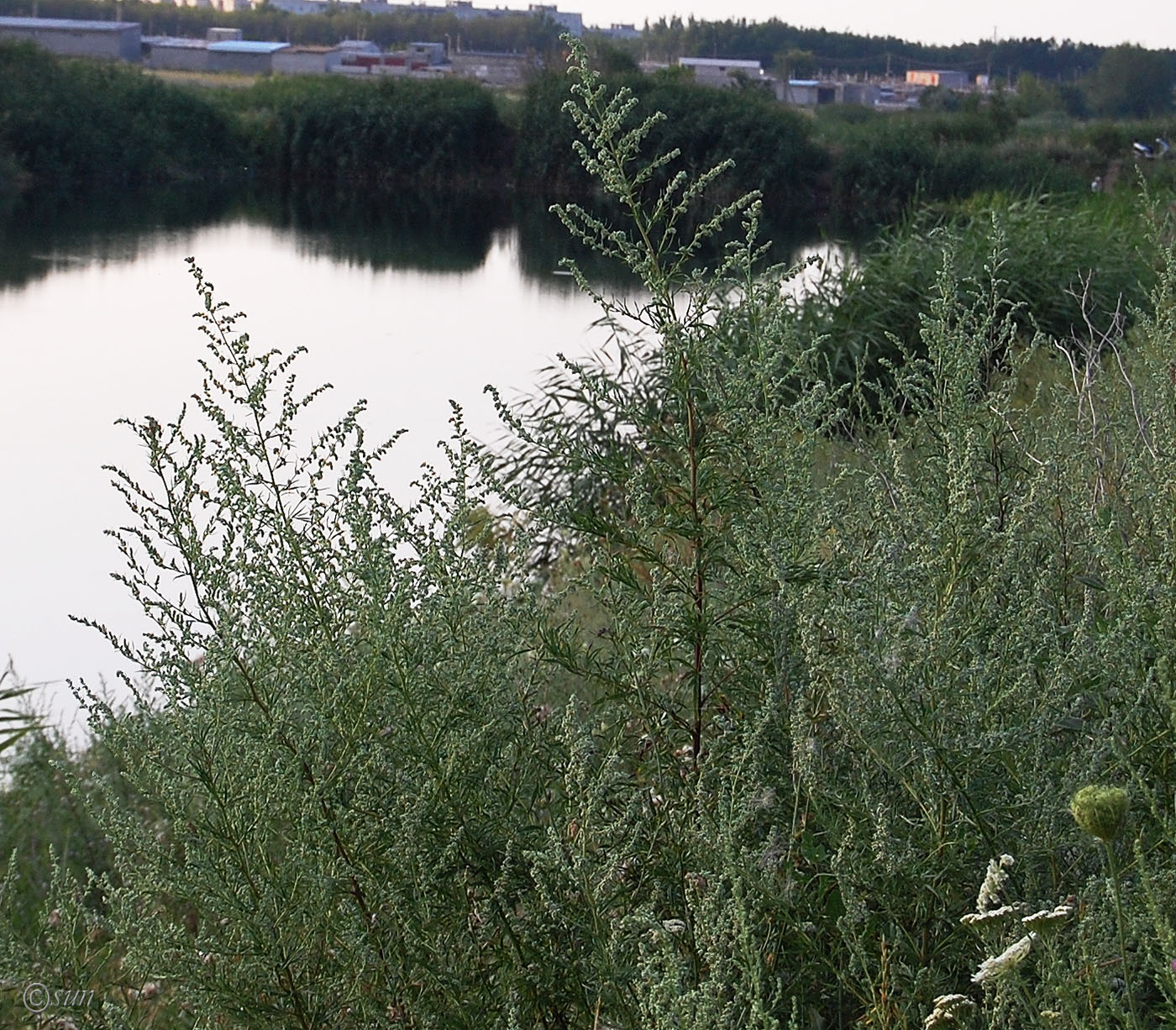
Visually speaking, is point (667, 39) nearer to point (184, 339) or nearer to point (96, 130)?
point (96, 130)

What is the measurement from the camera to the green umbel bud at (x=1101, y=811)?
1048mm

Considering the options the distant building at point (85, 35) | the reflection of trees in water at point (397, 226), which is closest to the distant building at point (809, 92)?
the reflection of trees in water at point (397, 226)

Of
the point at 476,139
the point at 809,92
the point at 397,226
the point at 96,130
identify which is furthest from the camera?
the point at 809,92

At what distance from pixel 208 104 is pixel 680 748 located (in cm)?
3683

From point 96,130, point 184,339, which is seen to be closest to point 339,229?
point 96,130

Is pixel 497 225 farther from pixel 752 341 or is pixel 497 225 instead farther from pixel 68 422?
pixel 752 341

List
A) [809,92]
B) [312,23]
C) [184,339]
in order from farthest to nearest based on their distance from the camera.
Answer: [312,23]
[809,92]
[184,339]

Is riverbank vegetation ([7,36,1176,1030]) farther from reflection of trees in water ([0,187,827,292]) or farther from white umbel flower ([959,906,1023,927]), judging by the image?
reflection of trees in water ([0,187,827,292])

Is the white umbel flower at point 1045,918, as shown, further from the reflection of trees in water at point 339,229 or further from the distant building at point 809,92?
the distant building at point 809,92

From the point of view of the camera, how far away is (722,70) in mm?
40844

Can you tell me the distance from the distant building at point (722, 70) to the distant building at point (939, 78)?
7732mm

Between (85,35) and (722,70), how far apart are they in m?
26.2

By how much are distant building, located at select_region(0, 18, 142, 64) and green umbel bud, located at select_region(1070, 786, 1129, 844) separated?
5167cm

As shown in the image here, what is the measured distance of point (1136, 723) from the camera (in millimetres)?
1683
